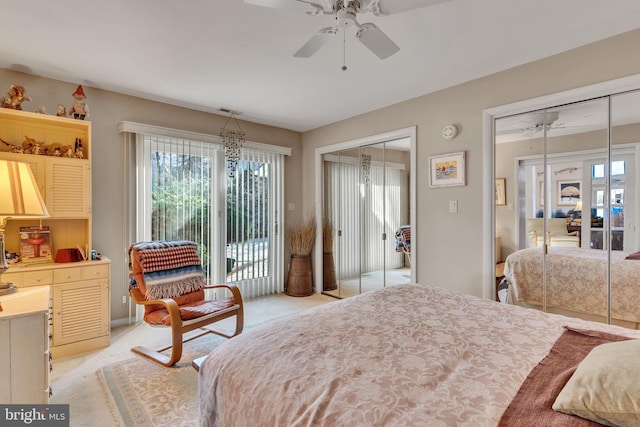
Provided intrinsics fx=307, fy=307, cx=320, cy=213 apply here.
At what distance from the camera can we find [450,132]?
10.3 feet

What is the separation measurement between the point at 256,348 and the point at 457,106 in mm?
2978

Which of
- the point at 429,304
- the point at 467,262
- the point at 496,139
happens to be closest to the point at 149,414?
the point at 429,304

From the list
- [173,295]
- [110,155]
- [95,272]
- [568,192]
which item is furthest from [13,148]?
[568,192]

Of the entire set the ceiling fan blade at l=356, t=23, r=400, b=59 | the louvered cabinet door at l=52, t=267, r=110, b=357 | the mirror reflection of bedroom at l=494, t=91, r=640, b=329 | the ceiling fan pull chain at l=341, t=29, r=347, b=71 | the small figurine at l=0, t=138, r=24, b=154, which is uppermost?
the ceiling fan pull chain at l=341, t=29, r=347, b=71

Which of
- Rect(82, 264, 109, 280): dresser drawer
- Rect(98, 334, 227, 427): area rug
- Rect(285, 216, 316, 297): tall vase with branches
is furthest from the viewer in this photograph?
Rect(285, 216, 316, 297): tall vase with branches

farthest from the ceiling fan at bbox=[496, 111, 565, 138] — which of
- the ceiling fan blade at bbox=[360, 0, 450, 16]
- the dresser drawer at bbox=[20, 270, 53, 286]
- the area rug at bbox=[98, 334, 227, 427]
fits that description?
the dresser drawer at bbox=[20, 270, 53, 286]

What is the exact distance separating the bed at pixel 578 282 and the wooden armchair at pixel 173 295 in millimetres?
2611

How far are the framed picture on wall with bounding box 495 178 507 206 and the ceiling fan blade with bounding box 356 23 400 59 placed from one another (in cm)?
171

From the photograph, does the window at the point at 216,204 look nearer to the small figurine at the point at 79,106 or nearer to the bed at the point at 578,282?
the small figurine at the point at 79,106

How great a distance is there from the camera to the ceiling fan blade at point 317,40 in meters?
1.77

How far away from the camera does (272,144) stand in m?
4.71

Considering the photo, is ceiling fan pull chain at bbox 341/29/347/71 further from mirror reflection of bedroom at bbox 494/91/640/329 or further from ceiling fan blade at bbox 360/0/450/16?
mirror reflection of bedroom at bbox 494/91/640/329

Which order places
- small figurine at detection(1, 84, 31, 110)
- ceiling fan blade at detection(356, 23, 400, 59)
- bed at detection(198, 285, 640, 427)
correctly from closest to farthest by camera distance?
bed at detection(198, 285, 640, 427) < ceiling fan blade at detection(356, 23, 400, 59) < small figurine at detection(1, 84, 31, 110)

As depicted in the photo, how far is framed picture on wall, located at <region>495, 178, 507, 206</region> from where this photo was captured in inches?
113
